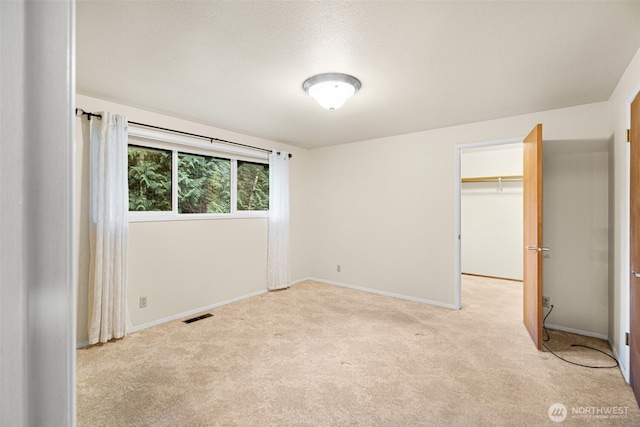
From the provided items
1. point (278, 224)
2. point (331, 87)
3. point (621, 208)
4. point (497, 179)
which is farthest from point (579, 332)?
point (278, 224)

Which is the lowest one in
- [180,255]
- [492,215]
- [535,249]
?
[180,255]

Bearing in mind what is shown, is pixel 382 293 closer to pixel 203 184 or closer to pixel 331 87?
pixel 203 184

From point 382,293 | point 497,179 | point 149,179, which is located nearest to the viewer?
point 149,179

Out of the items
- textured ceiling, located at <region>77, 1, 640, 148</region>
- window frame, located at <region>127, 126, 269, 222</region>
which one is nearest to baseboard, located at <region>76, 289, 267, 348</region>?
window frame, located at <region>127, 126, 269, 222</region>

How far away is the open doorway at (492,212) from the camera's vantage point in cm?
551

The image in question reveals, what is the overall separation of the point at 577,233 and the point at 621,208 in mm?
759

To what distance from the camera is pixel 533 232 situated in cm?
300

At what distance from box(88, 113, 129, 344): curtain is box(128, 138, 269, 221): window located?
0.28m

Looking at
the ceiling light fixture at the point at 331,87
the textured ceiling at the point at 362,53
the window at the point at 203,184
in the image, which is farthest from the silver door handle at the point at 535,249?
the window at the point at 203,184

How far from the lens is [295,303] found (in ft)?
13.9

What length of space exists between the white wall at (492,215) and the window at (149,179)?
4800 mm

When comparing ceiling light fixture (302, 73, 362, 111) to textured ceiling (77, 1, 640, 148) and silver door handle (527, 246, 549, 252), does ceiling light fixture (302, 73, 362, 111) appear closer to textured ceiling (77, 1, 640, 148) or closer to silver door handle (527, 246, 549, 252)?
textured ceiling (77, 1, 640, 148)

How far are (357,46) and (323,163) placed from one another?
3325 mm

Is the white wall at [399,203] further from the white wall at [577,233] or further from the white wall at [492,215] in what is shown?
the white wall at [492,215]
